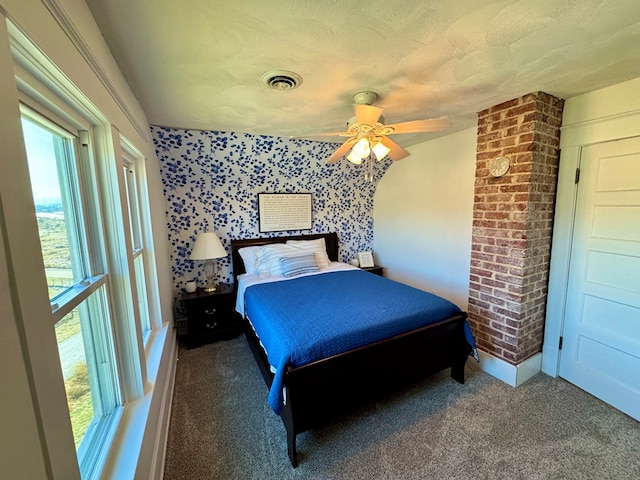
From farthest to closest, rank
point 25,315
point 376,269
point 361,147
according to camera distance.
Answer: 1. point 376,269
2. point 361,147
3. point 25,315

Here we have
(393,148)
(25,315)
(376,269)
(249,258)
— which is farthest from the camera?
(376,269)

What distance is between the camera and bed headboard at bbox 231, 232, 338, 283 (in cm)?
323

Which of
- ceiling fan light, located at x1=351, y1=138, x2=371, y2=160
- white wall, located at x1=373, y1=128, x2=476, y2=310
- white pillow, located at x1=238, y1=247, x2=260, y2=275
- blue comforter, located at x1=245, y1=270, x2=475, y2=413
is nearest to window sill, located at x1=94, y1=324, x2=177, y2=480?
blue comforter, located at x1=245, y1=270, x2=475, y2=413

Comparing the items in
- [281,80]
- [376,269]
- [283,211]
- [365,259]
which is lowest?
[376,269]

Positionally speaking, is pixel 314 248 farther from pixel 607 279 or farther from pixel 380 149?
pixel 607 279

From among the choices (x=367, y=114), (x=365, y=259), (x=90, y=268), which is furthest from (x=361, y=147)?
(x=365, y=259)

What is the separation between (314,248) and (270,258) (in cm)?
62

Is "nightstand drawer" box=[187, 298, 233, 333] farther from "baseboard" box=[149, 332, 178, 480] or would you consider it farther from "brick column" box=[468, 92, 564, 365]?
"brick column" box=[468, 92, 564, 365]

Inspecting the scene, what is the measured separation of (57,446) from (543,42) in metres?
2.42

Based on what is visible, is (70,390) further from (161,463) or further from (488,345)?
(488,345)

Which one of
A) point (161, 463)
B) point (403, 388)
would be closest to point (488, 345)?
point (403, 388)

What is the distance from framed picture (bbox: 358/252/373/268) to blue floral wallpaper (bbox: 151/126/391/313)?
2.47ft

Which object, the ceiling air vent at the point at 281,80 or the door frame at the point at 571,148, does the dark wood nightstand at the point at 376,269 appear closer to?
the door frame at the point at 571,148

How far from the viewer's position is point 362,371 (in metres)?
1.75
